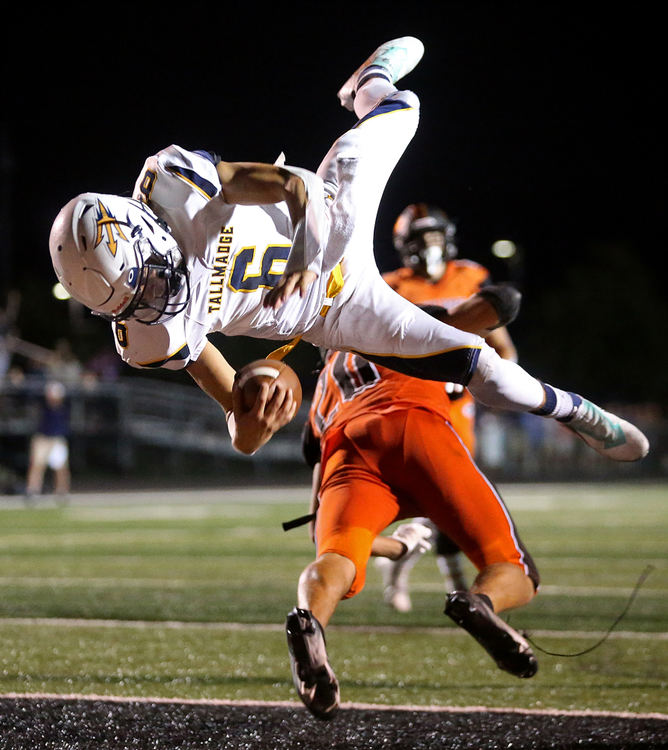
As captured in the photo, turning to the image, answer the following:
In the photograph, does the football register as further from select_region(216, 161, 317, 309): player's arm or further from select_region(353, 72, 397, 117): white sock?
select_region(353, 72, 397, 117): white sock

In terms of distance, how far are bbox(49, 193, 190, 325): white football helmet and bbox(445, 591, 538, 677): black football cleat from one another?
121 centimetres

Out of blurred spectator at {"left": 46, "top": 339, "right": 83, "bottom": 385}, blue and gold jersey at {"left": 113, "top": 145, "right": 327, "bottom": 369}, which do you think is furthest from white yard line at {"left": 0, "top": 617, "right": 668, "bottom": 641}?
blurred spectator at {"left": 46, "top": 339, "right": 83, "bottom": 385}

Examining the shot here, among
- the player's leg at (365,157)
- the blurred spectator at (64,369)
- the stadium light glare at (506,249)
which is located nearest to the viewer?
the player's leg at (365,157)

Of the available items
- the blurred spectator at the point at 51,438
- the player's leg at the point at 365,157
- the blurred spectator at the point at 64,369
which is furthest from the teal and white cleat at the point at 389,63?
the blurred spectator at the point at 64,369

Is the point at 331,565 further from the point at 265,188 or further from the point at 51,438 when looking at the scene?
the point at 51,438

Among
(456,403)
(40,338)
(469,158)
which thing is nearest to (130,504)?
(469,158)

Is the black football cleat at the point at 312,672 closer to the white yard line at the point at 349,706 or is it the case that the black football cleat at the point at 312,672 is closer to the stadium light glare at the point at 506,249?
the white yard line at the point at 349,706

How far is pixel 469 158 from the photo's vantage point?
710 centimetres

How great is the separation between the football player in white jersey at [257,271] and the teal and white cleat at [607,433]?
0.19 m

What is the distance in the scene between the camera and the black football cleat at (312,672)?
3.15 metres

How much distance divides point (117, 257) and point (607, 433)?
1.97 meters

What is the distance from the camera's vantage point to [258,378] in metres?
3.45

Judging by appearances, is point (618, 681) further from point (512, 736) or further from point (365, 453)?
point (365, 453)

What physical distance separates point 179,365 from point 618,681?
88.9 inches
